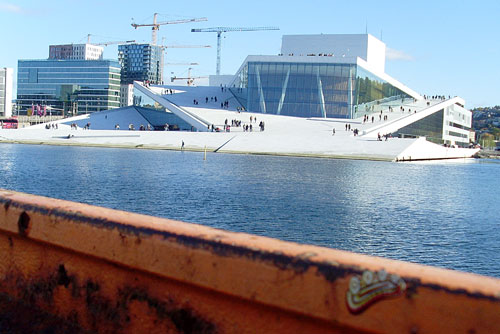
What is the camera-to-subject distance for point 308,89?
6538 centimetres

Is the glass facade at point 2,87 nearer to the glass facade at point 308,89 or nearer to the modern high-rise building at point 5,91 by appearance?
the modern high-rise building at point 5,91

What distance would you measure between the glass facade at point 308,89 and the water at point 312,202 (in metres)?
35.7

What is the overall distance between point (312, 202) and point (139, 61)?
16303cm

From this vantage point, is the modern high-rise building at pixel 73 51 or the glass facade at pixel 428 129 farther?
the modern high-rise building at pixel 73 51

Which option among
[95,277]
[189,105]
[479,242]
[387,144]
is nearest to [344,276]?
[95,277]

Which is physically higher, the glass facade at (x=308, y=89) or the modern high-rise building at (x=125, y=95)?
the modern high-rise building at (x=125, y=95)

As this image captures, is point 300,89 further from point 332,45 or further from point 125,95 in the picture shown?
point 125,95

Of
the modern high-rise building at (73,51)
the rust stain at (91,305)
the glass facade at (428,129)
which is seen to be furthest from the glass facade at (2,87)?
the rust stain at (91,305)

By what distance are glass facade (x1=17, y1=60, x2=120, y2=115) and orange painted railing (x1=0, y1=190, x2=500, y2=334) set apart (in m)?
122

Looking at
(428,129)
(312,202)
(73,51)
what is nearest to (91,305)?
(312,202)

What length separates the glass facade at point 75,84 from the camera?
12125 cm

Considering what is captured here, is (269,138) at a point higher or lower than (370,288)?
higher

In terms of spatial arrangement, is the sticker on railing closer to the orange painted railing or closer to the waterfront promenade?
the orange painted railing

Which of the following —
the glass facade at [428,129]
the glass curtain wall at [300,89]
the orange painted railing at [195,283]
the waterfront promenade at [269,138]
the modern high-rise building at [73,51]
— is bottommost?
the orange painted railing at [195,283]
